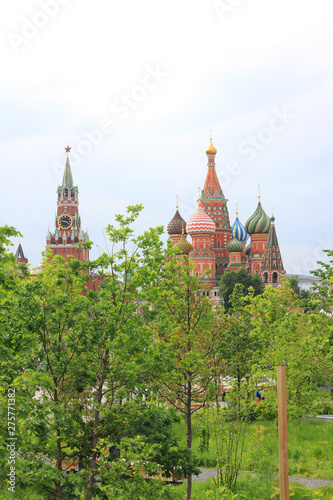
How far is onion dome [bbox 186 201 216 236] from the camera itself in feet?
265

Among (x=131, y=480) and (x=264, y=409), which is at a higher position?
(x=264, y=409)

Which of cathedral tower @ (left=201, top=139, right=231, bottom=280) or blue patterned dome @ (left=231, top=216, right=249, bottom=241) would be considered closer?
cathedral tower @ (left=201, top=139, right=231, bottom=280)

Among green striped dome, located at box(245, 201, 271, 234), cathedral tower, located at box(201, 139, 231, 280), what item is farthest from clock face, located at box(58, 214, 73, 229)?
green striped dome, located at box(245, 201, 271, 234)

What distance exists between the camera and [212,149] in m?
88.0

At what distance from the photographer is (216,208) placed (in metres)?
86.6

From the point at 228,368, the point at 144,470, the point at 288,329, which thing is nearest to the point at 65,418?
the point at 144,470

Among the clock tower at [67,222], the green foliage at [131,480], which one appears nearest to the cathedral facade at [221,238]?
the clock tower at [67,222]

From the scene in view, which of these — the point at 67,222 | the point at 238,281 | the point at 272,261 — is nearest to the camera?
the point at 238,281

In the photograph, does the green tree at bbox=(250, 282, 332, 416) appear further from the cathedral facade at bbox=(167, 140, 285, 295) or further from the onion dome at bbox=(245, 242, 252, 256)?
the onion dome at bbox=(245, 242, 252, 256)

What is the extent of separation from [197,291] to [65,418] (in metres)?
5.64

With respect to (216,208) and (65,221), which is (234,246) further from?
(65,221)

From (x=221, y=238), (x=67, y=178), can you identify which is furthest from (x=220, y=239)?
(x=67, y=178)

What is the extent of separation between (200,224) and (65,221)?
3403 cm

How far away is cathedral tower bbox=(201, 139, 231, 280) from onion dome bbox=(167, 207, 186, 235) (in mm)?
5530
